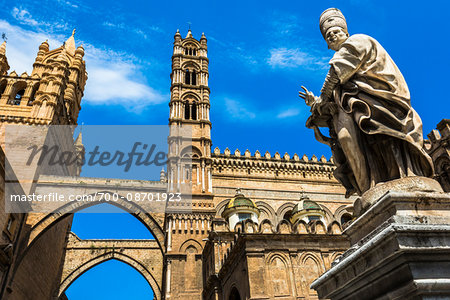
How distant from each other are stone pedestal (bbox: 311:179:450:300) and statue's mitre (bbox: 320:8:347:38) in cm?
165

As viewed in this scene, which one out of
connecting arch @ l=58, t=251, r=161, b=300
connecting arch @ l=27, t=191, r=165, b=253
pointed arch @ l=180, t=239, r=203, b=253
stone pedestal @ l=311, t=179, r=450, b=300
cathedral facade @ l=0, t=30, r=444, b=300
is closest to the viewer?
stone pedestal @ l=311, t=179, r=450, b=300

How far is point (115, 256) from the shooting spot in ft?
89.7

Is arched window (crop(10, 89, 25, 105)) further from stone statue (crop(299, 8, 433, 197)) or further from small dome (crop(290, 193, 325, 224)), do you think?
stone statue (crop(299, 8, 433, 197))

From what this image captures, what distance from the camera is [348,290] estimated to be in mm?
2346

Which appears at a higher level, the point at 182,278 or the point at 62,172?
the point at 62,172

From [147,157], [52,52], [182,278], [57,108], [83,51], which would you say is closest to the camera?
[182,278]

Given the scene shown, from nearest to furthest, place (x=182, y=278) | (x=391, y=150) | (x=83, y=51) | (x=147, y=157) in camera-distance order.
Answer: (x=391, y=150) → (x=182, y=278) → (x=147, y=157) → (x=83, y=51)

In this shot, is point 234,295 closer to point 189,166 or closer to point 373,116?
point 189,166

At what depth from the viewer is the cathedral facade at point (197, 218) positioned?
1096 cm

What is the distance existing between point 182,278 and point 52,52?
23.5m

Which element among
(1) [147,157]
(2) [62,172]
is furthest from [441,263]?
(2) [62,172]

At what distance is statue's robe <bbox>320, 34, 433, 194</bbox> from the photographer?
257 centimetres

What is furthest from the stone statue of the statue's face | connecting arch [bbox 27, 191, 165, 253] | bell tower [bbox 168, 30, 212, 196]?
connecting arch [bbox 27, 191, 165, 253]

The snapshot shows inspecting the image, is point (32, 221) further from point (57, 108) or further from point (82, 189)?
point (57, 108)
